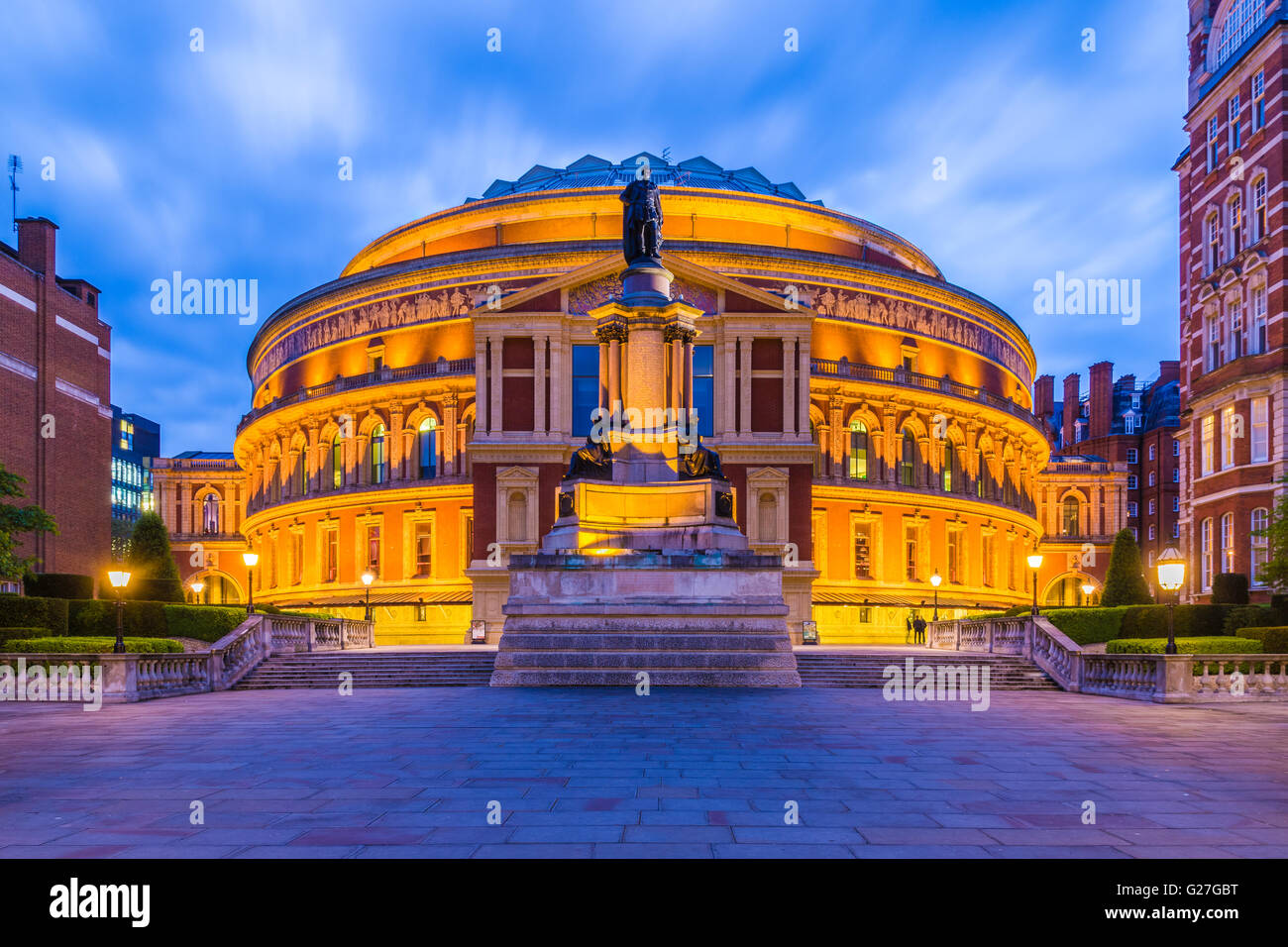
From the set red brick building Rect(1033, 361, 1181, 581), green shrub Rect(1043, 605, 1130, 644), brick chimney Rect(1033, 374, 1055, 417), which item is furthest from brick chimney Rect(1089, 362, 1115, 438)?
green shrub Rect(1043, 605, 1130, 644)

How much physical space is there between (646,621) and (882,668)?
7104mm

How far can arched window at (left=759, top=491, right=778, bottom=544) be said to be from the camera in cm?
5175

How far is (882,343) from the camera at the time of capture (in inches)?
2530

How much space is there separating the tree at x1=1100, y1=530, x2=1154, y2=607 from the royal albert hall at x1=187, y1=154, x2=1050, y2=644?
36.2ft

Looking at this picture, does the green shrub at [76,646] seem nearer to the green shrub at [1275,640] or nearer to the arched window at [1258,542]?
the green shrub at [1275,640]

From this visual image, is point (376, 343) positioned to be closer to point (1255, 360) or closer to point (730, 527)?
point (730, 527)

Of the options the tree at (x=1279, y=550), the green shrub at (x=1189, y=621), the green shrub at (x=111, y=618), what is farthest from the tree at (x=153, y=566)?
the tree at (x=1279, y=550)

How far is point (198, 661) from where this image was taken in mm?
27438

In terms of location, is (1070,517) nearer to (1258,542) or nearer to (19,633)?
(1258,542)

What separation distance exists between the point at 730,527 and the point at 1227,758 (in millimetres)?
16988

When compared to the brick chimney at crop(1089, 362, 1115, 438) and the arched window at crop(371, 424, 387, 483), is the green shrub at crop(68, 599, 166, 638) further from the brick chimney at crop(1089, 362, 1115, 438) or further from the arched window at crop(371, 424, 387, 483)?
the brick chimney at crop(1089, 362, 1115, 438)

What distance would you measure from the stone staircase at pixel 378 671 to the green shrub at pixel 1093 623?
73.4 feet

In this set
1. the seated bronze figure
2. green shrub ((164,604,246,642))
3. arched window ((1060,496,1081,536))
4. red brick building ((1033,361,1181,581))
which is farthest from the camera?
red brick building ((1033,361,1181,581))

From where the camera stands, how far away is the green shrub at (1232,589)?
4125 centimetres
